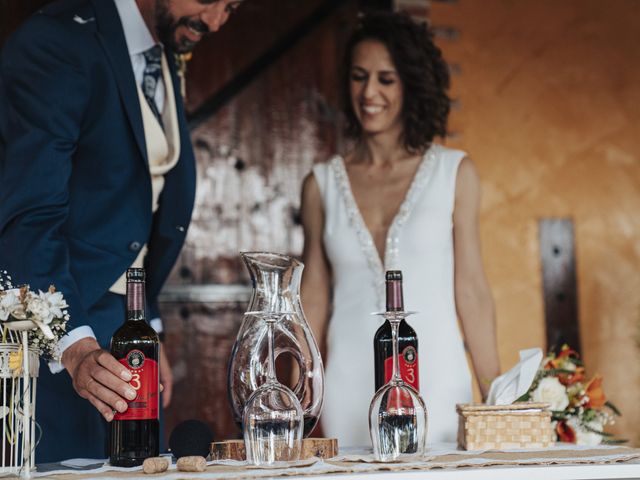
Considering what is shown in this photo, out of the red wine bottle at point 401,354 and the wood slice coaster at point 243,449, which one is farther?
the red wine bottle at point 401,354

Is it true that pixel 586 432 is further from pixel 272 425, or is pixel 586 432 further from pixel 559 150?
pixel 559 150

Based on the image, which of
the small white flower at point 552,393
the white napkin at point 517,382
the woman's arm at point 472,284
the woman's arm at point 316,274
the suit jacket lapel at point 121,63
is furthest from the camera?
the woman's arm at point 316,274

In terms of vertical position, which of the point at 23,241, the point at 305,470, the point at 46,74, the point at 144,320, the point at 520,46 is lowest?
the point at 305,470

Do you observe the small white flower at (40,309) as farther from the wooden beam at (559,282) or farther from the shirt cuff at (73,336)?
the wooden beam at (559,282)

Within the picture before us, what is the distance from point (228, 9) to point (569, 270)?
187cm

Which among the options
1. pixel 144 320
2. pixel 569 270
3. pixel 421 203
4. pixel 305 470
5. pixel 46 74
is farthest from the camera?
pixel 569 270

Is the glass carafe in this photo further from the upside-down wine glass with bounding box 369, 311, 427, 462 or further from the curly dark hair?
the curly dark hair

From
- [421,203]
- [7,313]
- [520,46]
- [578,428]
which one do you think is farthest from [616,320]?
[7,313]

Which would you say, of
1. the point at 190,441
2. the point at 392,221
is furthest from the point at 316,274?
the point at 190,441

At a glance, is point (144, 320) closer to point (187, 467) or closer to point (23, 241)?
point (187, 467)

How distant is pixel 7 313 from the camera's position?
1.43 m

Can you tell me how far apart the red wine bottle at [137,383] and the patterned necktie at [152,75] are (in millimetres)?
926

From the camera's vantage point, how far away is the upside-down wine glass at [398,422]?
4.85 feet

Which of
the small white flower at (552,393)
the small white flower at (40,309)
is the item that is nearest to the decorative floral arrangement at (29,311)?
the small white flower at (40,309)
